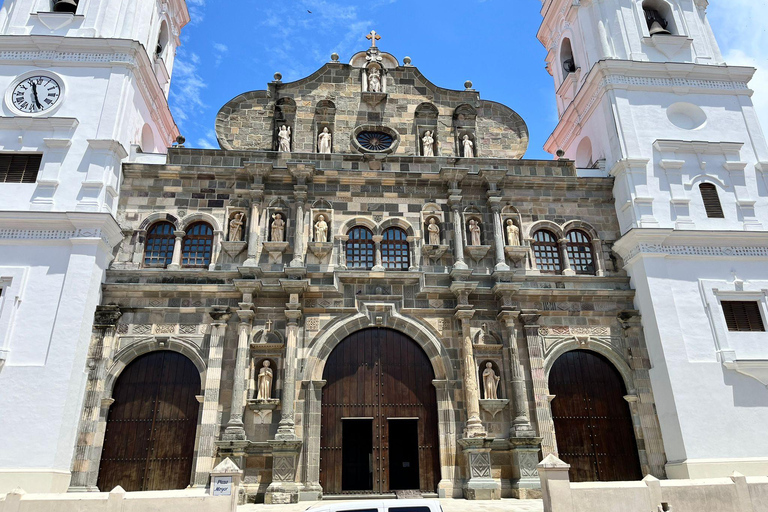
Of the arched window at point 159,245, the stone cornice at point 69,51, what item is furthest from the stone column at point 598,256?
the stone cornice at point 69,51

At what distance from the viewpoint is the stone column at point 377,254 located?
1747 centimetres

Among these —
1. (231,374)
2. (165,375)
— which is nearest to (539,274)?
(231,374)

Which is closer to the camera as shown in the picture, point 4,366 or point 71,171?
point 4,366

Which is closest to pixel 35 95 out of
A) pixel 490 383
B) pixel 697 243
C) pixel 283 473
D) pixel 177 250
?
pixel 177 250

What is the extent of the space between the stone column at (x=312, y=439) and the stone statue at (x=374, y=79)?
10513 mm

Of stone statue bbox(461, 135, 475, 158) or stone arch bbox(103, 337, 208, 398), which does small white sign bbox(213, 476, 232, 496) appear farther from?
stone statue bbox(461, 135, 475, 158)

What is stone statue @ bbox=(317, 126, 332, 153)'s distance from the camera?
19094 millimetres

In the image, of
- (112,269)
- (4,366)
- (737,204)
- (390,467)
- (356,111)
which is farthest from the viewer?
(356,111)

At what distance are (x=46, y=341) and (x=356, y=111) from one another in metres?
12.0

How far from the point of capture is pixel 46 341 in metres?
15.1

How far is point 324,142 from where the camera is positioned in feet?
62.8

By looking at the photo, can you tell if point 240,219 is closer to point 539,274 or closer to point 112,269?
point 112,269

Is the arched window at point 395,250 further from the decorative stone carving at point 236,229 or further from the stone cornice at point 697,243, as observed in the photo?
the stone cornice at point 697,243

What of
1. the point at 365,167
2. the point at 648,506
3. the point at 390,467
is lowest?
the point at 648,506
